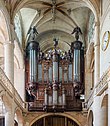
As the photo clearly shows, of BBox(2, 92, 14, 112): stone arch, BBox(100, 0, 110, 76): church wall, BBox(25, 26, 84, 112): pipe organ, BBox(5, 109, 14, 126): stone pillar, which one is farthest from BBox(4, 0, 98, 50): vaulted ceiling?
BBox(5, 109, 14, 126): stone pillar

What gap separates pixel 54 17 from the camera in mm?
30125

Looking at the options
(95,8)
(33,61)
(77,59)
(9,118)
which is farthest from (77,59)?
(9,118)

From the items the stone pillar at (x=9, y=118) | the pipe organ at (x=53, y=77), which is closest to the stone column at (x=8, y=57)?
the stone pillar at (x=9, y=118)

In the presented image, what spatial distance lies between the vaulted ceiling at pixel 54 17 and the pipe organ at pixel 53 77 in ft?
4.61

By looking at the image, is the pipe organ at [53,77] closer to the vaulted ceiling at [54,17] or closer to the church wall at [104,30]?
the vaulted ceiling at [54,17]

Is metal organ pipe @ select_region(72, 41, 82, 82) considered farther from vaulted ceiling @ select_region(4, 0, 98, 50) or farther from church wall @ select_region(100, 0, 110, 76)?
church wall @ select_region(100, 0, 110, 76)

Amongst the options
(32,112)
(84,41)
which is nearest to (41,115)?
(32,112)

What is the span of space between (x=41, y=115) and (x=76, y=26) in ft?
22.7

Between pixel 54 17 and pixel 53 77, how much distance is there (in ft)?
14.2

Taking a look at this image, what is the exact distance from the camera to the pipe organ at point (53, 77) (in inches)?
1169

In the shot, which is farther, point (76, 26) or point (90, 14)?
point (76, 26)

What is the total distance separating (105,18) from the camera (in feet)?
70.3

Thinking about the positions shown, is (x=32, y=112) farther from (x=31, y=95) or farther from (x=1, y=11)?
(x=1, y=11)

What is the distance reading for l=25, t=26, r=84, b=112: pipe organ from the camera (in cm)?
2969
